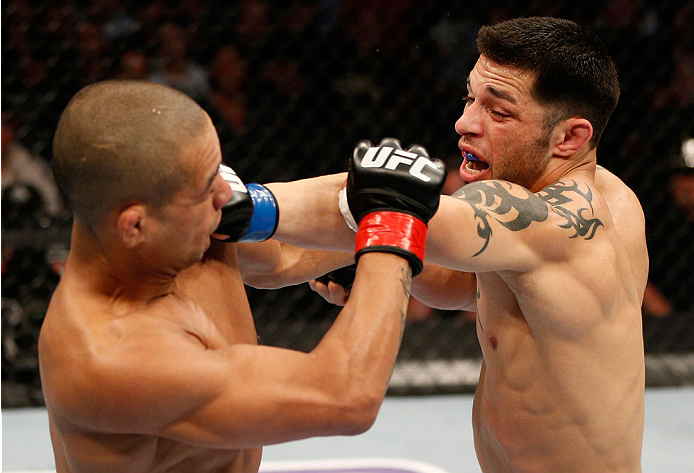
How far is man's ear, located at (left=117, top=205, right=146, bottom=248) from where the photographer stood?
1015mm

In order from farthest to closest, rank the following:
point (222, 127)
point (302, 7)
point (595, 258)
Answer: point (302, 7) → point (222, 127) → point (595, 258)

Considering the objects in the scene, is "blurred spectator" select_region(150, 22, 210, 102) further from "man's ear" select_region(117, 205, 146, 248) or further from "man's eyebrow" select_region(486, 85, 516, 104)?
"man's ear" select_region(117, 205, 146, 248)

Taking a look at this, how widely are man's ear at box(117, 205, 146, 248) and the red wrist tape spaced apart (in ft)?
0.96

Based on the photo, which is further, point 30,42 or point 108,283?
point 30,42

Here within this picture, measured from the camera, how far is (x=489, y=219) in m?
1.20

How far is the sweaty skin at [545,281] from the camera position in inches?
49.0

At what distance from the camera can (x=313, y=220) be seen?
1242 millimetres

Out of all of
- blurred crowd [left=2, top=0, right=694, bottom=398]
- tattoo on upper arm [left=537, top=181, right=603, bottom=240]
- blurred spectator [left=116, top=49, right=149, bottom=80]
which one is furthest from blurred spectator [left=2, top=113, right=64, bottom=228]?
tattoo on upper arm [left=537, top=181, right=603, bottom=240]

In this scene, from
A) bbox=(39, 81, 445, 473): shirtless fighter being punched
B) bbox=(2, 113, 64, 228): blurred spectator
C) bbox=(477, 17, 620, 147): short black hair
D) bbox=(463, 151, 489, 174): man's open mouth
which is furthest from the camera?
bbox=(2, 113, 64, 228): blurred spectator

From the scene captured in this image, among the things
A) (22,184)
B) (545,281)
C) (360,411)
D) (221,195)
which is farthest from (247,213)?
(22,184)

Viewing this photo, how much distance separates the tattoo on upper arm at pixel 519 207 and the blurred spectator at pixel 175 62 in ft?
7.83

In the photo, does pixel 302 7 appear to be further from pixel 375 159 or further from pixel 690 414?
pixel 375 159

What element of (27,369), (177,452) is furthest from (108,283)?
(27,369)

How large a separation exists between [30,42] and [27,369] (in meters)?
1.35
